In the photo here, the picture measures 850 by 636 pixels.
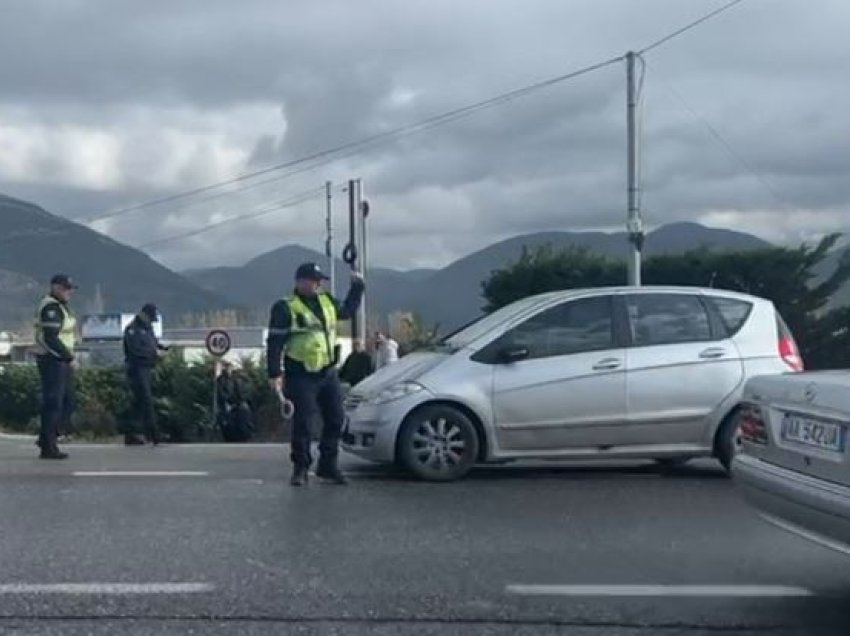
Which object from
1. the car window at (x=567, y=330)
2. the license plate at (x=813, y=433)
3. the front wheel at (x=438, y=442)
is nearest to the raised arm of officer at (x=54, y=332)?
the front wheel at (x=438, y=442)

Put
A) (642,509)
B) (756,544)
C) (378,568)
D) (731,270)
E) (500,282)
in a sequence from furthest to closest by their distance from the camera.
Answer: (500,282) → (731,270) → (642,509) → (756,544) → (378,568)

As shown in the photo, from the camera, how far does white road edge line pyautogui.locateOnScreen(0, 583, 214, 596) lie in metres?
6.98

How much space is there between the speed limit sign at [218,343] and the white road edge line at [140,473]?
13008 mm

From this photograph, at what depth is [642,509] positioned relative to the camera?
9688mm

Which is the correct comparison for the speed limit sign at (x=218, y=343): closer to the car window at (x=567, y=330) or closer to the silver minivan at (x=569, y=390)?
the silver minivan at (x=569, y=390)

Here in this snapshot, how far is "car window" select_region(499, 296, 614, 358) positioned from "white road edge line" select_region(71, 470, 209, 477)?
105 inches

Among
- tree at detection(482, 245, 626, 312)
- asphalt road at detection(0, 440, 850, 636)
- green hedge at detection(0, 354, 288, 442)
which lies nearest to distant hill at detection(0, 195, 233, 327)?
tree at detection(482, 245, 626, 312)

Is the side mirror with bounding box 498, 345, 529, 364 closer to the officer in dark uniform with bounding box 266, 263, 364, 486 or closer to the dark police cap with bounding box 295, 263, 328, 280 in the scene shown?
the officer in dark uniform with bounding box 266, 263, 364, 486

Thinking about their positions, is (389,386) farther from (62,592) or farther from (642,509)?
(62,592)

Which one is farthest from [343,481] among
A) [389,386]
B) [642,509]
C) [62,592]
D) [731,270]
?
[731,270]

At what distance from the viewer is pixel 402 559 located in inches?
309

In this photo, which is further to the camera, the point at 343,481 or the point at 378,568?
the point at 343,481

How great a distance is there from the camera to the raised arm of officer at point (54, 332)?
12695 millimetres

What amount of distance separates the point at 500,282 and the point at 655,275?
15.0ft
